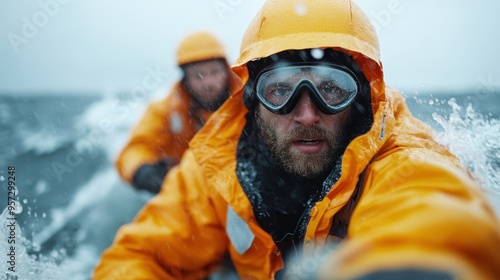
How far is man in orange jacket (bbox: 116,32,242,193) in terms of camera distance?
5.09 m

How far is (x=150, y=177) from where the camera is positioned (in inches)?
192

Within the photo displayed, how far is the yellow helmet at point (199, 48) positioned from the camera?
5809 millimetres

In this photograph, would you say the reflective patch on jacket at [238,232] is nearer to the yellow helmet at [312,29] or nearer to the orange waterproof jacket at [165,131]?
the yellow helmet at [312,29]

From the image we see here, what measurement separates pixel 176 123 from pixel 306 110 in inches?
135

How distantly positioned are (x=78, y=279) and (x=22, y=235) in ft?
1.87

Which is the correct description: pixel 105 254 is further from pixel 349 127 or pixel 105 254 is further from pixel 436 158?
pixel 436 158

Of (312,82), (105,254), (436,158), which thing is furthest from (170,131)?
A: (436,158)

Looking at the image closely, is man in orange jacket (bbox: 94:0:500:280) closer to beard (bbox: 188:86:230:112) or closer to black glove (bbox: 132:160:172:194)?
black glove (bbox: 132:160:172:194)

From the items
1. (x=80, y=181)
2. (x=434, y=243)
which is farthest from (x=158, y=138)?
(x=434, y=243)

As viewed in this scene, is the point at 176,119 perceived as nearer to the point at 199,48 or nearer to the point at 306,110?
the point at 199,48

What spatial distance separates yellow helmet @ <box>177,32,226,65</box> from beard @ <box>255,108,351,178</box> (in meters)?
3.64

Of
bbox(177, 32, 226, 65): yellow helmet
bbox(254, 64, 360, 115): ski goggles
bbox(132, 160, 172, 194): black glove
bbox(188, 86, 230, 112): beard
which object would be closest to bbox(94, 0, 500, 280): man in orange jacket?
bbox(254, 64, 360, 115): ski goggles

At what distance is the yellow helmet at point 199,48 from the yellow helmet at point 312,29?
140 inches

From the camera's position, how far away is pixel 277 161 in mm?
2393
